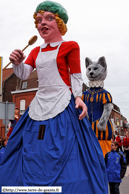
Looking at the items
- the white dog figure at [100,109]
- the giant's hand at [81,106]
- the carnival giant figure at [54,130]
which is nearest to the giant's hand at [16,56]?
the carnival giant figure at [54,130]

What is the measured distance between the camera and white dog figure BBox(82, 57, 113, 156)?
5.72 meters

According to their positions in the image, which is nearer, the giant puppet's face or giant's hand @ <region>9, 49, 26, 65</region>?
giant's hand @ <region>9, 49, 26, 65</region>

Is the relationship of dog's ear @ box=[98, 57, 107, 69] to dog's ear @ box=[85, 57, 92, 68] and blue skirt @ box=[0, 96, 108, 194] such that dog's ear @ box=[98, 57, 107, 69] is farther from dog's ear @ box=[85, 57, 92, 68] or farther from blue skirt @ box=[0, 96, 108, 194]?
blue skirt @ box=[0, 96, 108, 194]

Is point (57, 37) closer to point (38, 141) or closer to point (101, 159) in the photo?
point (38, 141)

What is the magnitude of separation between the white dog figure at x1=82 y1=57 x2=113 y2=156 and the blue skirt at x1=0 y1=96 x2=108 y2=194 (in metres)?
2.28

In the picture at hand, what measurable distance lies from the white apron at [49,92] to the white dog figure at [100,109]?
2.39 m

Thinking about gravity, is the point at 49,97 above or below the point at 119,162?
above

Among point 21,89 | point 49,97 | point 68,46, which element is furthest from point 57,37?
point 21,89

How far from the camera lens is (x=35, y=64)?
370 cm

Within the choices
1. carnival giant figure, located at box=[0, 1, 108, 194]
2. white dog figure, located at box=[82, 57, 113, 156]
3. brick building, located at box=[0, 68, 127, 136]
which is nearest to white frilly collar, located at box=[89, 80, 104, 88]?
white dog figure, located at box=[82, 57, 113, 156]

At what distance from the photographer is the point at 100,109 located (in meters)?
5.91

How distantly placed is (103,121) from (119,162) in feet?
3.20

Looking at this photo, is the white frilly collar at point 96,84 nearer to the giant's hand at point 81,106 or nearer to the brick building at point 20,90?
the giant's hand at point 81,106

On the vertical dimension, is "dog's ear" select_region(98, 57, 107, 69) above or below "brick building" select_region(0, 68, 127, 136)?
below
